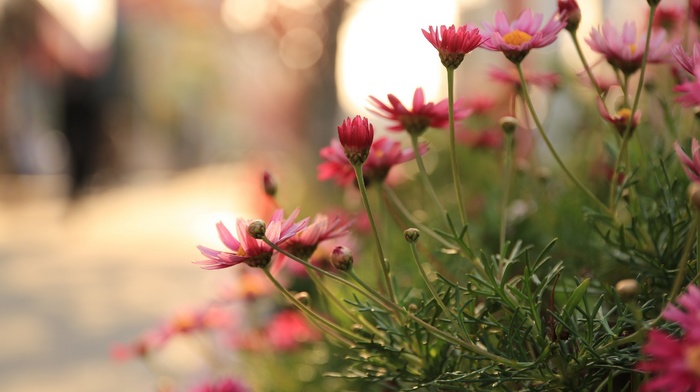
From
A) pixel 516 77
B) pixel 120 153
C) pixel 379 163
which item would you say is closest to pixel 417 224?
pixel 379 163

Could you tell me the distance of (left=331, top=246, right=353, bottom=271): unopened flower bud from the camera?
419mm

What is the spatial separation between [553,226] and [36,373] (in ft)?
6.79

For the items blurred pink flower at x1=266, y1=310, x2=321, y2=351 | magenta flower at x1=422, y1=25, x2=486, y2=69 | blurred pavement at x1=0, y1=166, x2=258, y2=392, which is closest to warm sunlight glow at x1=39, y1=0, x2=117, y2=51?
blurred pavement at x1=0, y1=166, x2=258, y2=392

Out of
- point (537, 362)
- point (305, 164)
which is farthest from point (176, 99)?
point (537, 362)

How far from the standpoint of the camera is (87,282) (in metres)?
3.76

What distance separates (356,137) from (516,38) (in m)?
0.12

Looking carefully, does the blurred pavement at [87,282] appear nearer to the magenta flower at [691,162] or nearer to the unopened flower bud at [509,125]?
the unopened flower bud at [509,125]

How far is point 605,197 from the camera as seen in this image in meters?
0.70

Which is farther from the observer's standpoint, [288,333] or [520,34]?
[288,333]

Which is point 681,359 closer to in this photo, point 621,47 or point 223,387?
point 621,47

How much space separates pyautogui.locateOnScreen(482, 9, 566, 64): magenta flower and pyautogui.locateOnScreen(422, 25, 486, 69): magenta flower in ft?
0.05

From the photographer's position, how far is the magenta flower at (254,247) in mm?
387

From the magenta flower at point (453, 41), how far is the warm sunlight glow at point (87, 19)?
9275 mm

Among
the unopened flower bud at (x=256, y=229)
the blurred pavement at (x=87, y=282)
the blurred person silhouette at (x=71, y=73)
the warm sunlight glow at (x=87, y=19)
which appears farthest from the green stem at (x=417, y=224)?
the warm sunlight glow at (x=87, y=19)
